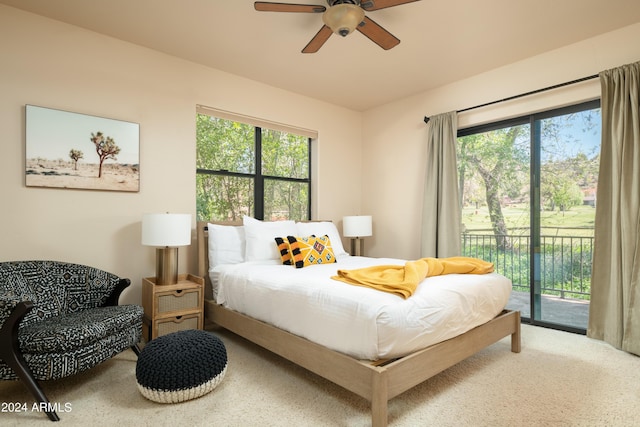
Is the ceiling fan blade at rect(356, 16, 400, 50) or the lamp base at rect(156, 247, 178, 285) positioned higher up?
the ceiling fan blade at rect(356, 16, 400, 50)

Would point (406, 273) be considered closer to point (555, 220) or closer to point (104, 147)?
point (555, 220)

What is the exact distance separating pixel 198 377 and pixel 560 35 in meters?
3.86

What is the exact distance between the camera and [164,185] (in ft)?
10.9

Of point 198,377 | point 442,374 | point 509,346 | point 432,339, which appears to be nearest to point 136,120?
point 198,377

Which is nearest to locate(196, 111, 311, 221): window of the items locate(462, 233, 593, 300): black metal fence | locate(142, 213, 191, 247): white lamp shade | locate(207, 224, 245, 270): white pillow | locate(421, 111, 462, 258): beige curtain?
locate(207, 224, 245, 270): white pillow

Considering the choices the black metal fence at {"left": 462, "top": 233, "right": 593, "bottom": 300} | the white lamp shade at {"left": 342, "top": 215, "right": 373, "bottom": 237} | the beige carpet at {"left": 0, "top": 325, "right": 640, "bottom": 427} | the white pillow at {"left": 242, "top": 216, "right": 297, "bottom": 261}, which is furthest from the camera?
the white lamp shade at {"left": 342, "top": 215, "right": 373, "bottom": 237}

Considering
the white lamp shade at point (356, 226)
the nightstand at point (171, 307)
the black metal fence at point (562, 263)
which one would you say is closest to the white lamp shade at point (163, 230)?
the nightstand at point (171, 307)

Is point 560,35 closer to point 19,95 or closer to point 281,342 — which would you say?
point 281,342

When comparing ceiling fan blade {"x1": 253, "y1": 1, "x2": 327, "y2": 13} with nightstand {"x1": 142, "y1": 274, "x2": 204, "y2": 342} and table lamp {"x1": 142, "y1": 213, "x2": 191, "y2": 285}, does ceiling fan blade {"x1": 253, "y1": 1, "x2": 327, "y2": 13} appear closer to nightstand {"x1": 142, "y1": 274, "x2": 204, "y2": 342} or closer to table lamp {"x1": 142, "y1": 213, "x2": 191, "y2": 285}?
table lamp {"x1": 142, "y1": 213, "x2": 191, "y2": 285}

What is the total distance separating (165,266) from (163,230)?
0.34 m

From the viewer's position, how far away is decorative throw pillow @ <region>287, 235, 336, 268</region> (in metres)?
3.06

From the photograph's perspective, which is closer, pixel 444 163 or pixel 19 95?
pixel 19 95

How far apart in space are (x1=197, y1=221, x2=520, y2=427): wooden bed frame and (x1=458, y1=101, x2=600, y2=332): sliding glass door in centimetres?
121

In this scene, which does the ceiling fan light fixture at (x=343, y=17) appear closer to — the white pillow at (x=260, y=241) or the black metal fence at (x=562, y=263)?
the white pillow at (x=260, y=241)
